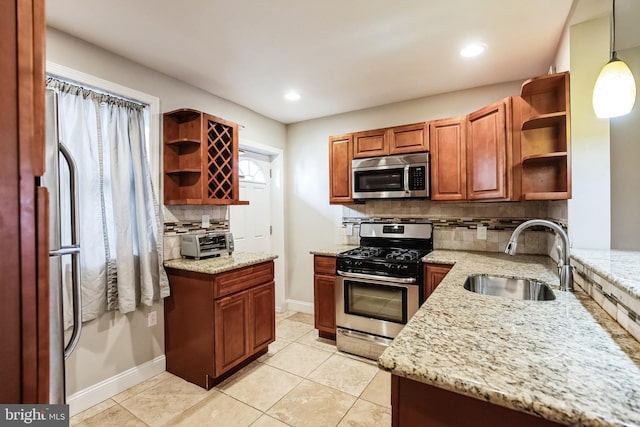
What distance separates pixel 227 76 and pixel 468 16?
1.86 meters

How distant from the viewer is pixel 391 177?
2.91 m

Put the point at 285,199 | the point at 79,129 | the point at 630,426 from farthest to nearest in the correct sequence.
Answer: the point at 285,199 < the point at 79,129 < the point at 630,426

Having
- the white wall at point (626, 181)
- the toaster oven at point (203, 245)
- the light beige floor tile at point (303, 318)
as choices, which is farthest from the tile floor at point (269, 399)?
the white wall at point (626, 181)

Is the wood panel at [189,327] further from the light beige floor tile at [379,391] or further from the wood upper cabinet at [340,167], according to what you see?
the wood upper cabinet at [340,167]

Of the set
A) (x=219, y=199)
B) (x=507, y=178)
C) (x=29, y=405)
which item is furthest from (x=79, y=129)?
(x=507, y=178)

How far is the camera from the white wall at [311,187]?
340cm

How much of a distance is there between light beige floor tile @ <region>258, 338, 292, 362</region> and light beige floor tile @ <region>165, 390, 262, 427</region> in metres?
0.60

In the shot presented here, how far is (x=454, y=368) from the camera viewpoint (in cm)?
77

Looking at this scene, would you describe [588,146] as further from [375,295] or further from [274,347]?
[274,347]

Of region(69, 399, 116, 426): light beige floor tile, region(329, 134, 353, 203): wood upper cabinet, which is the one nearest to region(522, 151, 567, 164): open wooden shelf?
region(329, 134, 353, 203): wood upper cabinet

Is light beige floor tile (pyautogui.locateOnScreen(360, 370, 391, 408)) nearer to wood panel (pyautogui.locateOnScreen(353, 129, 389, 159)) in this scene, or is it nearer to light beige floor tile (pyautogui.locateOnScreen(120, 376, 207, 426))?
light beige floor tile (pyautogui.locateOnScreen(120, 376, 207, 426))

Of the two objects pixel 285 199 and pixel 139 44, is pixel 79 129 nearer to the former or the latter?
pixel 139 44

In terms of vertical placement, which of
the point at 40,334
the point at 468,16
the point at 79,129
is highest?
the point at 468,16

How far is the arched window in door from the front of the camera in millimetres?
3490
